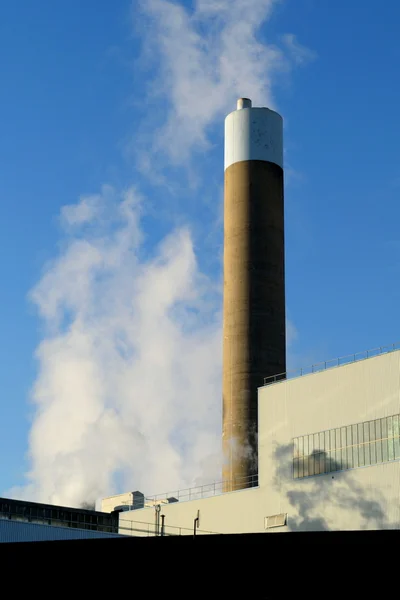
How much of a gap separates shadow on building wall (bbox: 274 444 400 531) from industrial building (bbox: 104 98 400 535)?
0.18 ft

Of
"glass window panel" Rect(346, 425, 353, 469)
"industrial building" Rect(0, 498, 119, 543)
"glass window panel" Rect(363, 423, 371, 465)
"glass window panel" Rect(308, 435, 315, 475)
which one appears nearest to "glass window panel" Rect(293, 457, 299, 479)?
"glass window panel" Rect(308, 435, 315, 475)

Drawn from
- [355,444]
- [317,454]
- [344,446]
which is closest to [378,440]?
[355,444]

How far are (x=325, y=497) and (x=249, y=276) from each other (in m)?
22.9

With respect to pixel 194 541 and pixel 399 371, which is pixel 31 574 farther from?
pixel 399 371

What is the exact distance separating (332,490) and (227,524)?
9.52m

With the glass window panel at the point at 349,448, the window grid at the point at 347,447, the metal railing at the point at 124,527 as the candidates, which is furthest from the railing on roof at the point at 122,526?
the glass window panel at the point at 349,448

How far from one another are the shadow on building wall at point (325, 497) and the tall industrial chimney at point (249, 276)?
37.9 ft

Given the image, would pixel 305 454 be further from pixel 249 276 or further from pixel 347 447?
pixel 249 276

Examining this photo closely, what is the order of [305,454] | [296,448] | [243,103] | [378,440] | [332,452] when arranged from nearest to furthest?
[378,440] < [332,452] < [305,454] < [296,448] < [243,103]

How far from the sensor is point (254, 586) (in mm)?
25219

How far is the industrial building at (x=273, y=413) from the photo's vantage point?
48.3 metres

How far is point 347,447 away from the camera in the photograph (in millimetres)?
49656

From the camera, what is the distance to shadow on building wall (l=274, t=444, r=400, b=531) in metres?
47.5

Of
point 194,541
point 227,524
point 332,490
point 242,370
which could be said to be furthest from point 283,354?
point 194,541
